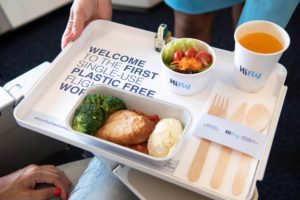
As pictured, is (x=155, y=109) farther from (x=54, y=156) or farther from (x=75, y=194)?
(x=54, y=156)

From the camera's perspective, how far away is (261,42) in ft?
2.12

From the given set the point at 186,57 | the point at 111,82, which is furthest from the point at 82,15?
the point at 186,57

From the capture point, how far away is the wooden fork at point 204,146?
56 centimetres

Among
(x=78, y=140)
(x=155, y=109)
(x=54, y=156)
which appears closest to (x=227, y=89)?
(x=155, y=109)

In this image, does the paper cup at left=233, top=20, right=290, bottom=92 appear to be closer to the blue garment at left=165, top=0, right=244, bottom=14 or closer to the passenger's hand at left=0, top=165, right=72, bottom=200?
the blue garment at left=165, top=0, right=244, bottom=14

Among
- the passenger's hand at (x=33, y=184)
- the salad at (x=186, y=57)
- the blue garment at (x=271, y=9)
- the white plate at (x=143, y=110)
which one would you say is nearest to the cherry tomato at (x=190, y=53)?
the salad at (x=186, y=57)

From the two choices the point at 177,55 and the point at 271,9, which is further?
the point at 271,9

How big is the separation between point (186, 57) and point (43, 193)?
432 mm

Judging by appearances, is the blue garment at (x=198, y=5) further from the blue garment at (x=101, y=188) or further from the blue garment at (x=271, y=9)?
the blue garment at (x=101, y=188)

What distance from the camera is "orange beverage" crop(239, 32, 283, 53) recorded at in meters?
0.63

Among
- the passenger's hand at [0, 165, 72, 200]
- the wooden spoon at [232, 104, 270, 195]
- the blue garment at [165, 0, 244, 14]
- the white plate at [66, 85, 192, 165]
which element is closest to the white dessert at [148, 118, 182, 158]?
the white plate at [66, 85, 192, 165]

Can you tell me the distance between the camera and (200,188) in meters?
0.54

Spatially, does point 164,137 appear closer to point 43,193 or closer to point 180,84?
point 180,84

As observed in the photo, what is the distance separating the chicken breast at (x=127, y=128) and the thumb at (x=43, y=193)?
0.77ft
